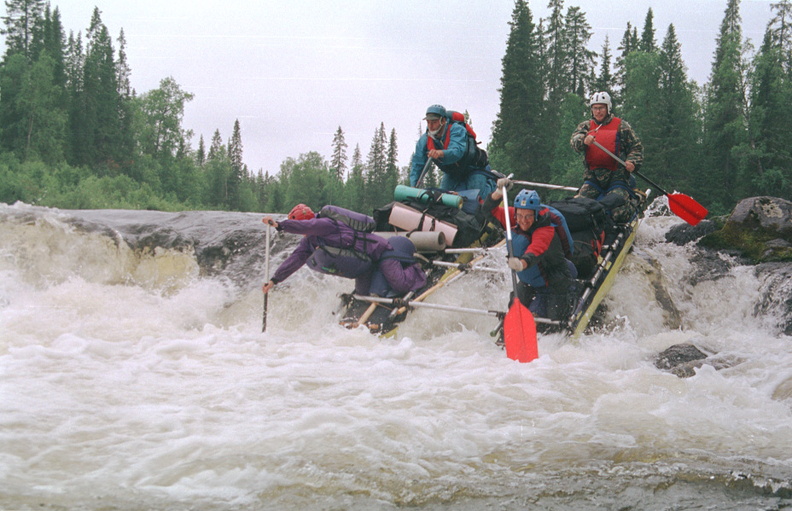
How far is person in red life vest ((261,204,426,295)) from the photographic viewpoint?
26.0 feet

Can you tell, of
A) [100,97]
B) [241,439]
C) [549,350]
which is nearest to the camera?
[241,439]

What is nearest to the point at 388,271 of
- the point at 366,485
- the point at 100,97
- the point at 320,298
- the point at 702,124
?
the point at 320,298

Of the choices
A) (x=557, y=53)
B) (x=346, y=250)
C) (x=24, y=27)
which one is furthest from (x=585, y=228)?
A: (x=24, y=27)

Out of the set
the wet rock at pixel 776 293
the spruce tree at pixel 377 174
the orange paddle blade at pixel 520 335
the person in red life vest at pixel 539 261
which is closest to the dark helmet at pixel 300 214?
the person in red life vest at pixel 539 261

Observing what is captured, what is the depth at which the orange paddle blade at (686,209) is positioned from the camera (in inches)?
381

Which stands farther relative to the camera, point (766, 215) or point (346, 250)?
point (766, 215)

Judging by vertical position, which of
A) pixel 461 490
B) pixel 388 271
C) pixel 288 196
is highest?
pixel 288 196

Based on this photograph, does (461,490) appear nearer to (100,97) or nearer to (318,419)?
(318,419)

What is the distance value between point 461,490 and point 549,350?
3.57 meters

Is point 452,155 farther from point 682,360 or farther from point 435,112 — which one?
point 682,360

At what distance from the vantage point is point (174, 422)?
4.50 meters

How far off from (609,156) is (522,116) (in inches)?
1293

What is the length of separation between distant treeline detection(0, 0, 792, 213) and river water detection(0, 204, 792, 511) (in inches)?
1263

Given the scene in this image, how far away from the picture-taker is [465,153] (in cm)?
966
